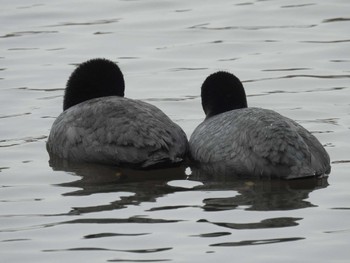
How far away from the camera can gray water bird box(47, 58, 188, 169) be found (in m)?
10.9

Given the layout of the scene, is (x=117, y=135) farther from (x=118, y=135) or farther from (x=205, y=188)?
(x=205, y=188)

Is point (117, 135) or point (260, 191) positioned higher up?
point (117, 135)

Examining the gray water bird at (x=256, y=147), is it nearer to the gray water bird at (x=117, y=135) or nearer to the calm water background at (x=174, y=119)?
the calm water background at (x=174, y=119)

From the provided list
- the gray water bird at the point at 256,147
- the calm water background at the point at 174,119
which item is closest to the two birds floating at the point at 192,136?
the gray water bird at the point at 256,147

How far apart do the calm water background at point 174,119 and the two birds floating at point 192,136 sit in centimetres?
15

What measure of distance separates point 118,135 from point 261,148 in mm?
1267

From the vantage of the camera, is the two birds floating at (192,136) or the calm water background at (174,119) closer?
the calm water background at (174,119)

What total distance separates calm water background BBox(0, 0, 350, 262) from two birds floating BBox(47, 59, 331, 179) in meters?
0.15

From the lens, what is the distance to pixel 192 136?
1155cm

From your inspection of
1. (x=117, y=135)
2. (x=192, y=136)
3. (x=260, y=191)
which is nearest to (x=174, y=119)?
(x=192, y=136)

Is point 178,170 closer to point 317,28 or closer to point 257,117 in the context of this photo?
point 257,117

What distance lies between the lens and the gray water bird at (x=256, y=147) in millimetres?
10414

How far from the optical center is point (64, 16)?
1780 centimetres

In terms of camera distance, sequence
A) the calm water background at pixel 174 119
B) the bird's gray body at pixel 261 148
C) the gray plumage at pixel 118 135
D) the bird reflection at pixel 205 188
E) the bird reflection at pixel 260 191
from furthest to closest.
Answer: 1. the gray plumage at pixel 118 135
2. the bird's gray body at pixel 261 148
3. the bird reflection at pixel 260 191
4. the bird reflection at pixel 205 188
5. the calm water background at pixel 174 119
